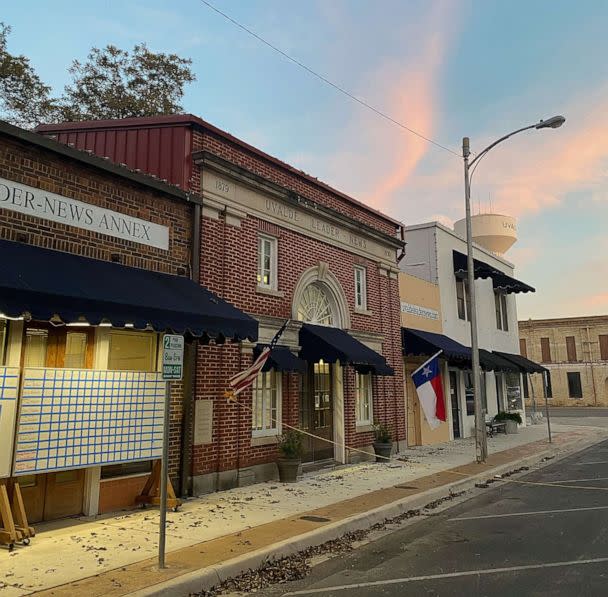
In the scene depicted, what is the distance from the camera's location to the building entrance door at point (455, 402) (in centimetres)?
2133

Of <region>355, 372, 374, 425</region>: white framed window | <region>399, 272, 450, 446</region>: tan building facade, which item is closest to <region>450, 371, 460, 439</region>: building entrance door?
<region>399, 272, 450, 446</region>: tan building facade

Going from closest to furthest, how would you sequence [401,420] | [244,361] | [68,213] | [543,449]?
[68,213] < [244,361] < [401,420] < [543,449]

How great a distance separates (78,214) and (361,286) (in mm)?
9260

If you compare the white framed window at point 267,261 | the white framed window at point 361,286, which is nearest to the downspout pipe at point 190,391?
the white framed window at point 267,261

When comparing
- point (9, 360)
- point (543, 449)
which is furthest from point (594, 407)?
point (9, 360)

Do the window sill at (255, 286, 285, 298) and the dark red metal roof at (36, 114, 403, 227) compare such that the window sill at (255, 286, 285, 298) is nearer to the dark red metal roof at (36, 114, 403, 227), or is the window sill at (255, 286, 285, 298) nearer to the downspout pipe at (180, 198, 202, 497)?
the downspout pipe at (180, 198, 202, 497)

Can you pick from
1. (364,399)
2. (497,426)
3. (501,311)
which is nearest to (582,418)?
(501,311)

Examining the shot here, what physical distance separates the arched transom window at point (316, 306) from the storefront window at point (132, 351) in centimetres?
467

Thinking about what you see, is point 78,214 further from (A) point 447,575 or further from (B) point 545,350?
(B) point 545,350

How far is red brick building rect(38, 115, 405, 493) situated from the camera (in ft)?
34.6

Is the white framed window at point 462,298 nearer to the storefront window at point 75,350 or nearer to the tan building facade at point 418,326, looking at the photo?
the tan building facade at point 418,326

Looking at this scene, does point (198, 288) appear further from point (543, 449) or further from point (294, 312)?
point (543, 449)

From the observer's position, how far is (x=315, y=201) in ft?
45.9

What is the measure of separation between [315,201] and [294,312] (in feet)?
10.1
